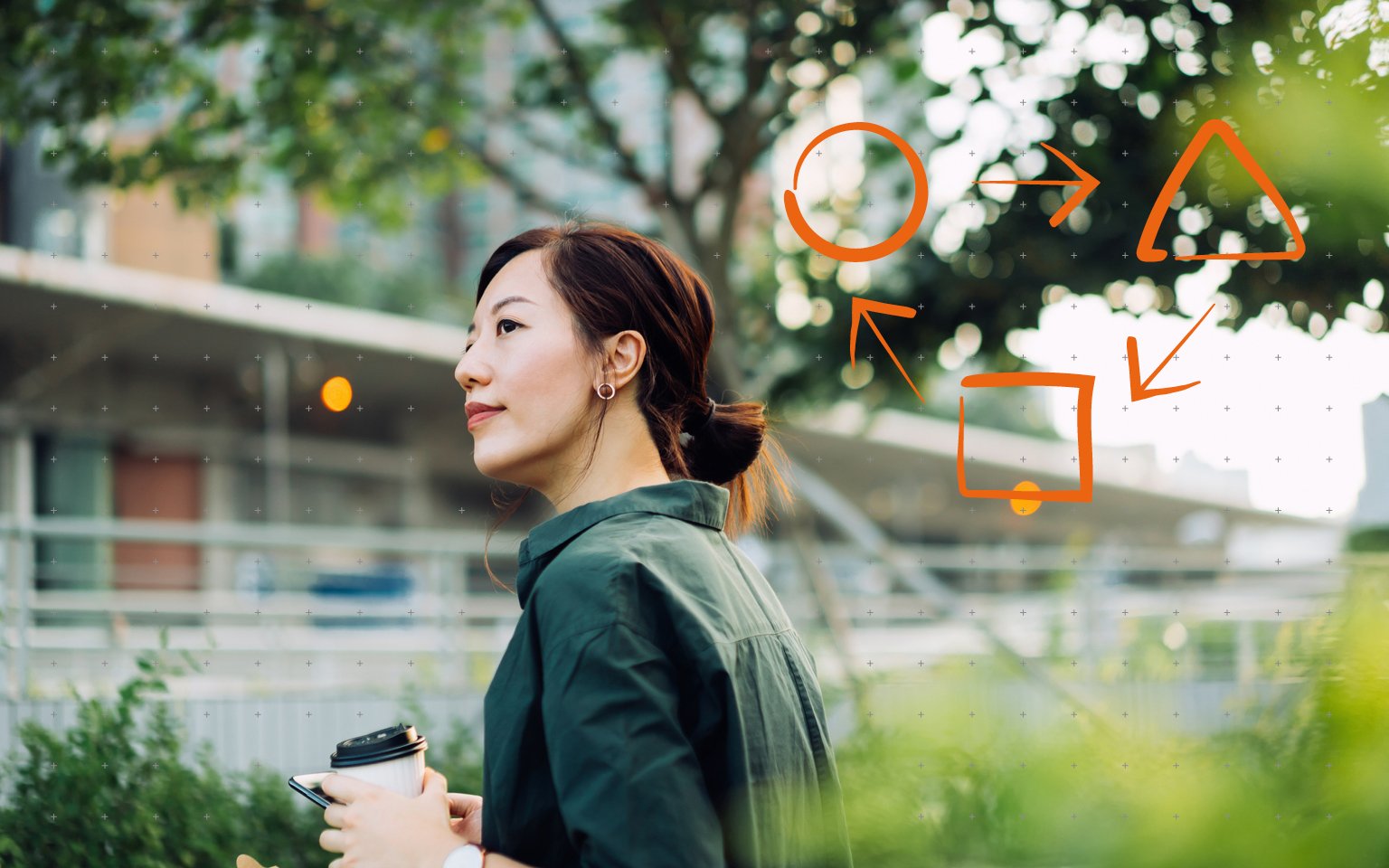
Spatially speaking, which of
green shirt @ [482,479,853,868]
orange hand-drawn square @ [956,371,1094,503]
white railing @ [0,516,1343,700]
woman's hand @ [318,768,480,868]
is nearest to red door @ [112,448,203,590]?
white railing @ [0,516,1343,700]

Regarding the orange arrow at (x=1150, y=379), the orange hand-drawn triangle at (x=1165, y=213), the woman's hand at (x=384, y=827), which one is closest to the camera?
the woman's hand at (x=384, y=827)

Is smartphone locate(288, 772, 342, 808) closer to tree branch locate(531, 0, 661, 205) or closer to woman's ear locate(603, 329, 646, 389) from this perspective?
woman's ear locate(603, 329, 646, 389)

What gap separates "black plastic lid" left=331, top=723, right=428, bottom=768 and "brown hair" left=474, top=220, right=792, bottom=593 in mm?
305

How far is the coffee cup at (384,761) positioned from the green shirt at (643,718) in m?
0.11

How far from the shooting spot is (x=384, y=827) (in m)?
1.07

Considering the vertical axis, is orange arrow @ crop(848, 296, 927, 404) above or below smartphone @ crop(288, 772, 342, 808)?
above

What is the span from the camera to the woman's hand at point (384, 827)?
41.5 inches

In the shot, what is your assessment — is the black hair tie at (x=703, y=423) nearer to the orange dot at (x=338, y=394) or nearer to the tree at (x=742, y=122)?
the tree at (x=742, y=122)

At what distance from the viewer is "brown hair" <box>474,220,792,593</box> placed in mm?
1284

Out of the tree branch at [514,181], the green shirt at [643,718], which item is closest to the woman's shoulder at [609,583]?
the green shirt at [643,718]

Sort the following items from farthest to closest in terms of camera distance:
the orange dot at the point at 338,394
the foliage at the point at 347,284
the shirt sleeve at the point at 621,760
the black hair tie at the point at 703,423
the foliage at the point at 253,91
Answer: the foliage at the point at 347,284, the foliage at the point at 253,91, the orange dot at the point at 338,394, the black hair tie at the point at 703,423, the shirt sleeve at the point at 621,760

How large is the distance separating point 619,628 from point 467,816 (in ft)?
1.46

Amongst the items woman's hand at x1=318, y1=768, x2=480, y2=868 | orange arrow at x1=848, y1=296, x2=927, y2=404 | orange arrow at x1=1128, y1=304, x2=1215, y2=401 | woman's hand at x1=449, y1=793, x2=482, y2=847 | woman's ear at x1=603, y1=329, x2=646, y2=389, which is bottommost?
woman's hand at x1=449, y1=793, x2=482, y2=847

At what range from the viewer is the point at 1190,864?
629mm
